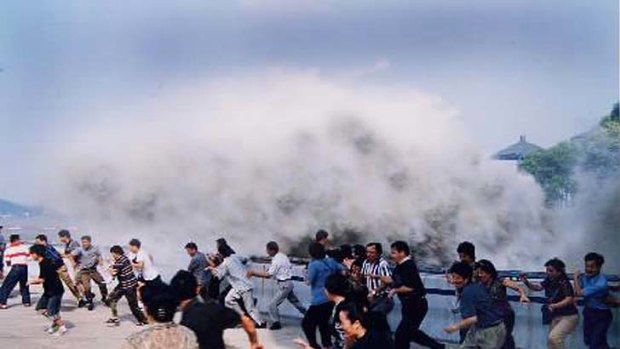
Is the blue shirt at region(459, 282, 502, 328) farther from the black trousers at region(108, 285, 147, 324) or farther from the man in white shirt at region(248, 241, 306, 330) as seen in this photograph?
the black trousers at region(108, 285, 147, 324)

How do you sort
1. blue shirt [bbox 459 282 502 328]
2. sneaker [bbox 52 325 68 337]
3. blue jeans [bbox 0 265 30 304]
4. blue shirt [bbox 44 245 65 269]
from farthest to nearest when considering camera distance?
blue jeans [bbox 0 265 30 304], blue shirt [bbox 44 245 65 269], sneaker [bbox 52 325 68 337], blue shirt [bbox 459 282 502 328]

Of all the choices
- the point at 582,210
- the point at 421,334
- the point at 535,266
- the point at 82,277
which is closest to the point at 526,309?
the point at 421,334

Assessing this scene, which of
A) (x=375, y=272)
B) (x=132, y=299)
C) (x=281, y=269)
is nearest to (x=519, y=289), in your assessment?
(x=375, y=272)

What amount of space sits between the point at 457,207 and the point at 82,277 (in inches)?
455

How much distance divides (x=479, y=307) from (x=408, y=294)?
1075 mm

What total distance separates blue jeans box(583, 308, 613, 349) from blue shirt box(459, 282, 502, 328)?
1.27 m

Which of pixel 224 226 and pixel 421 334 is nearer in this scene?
pixel 421 334

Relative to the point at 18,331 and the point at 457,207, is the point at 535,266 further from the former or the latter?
the point at 18,331

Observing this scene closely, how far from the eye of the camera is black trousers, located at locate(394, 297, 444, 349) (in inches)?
315

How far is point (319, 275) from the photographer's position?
8.72 m

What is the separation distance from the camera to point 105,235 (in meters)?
21.8

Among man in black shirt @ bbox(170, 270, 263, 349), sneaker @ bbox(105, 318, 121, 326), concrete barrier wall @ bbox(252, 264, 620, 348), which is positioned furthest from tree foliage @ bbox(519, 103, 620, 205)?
man in black shirt @ bbox(170, 270, 263, 349)

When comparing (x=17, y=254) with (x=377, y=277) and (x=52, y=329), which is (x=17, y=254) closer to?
(x=52, y=329)

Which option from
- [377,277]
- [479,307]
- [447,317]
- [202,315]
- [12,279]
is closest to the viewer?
[202,315]
